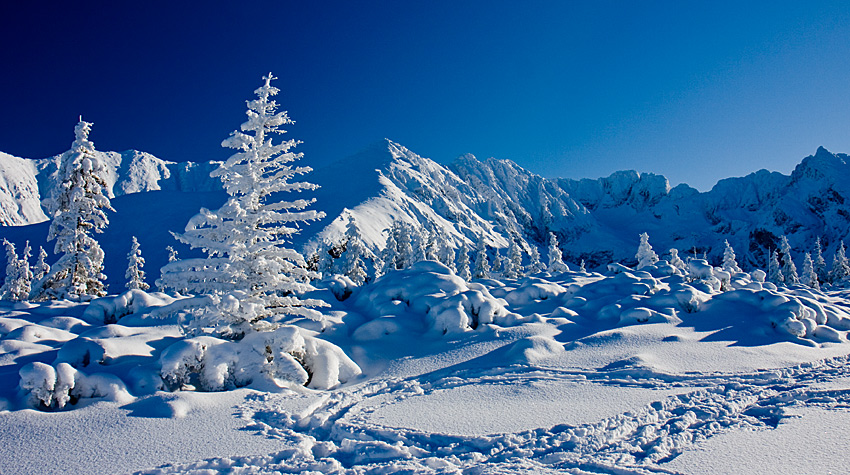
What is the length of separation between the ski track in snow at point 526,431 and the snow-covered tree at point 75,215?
2015 centimetres

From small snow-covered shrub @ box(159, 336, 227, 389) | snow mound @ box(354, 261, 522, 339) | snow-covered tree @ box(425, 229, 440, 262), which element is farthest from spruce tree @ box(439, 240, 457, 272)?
small snow-covered shrub @ box(159, 336, 227, 389)

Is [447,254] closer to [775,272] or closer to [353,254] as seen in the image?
[353,254]

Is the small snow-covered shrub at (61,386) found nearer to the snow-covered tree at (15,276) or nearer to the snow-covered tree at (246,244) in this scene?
the snow-covered tree at (246,244)

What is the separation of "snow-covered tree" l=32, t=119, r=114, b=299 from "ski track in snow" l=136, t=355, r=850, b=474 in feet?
66.1

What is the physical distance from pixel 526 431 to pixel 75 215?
2494cm

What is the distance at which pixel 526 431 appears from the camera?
5969 mm

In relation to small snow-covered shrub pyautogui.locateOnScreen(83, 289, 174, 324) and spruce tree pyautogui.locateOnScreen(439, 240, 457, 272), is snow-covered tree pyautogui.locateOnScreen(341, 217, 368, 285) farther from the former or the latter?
small snow-covered shrub pyautogui.locateOnScreen(83, 289, 174, 324)

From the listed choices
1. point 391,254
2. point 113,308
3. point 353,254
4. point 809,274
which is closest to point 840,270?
point 809,274

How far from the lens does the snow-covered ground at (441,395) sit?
5.16 meters

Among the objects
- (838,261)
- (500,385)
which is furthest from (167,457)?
(838,261)

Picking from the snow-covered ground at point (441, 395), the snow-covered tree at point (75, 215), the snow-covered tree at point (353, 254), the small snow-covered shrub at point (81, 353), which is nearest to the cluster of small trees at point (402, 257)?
the snow-covered tree at point (353, 254)

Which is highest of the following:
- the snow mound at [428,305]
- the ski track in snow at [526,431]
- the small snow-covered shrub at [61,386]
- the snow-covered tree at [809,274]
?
the snow-covered tree at [809,274]

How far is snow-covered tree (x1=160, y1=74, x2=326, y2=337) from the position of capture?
9.30 m

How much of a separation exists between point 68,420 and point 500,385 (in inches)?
271
